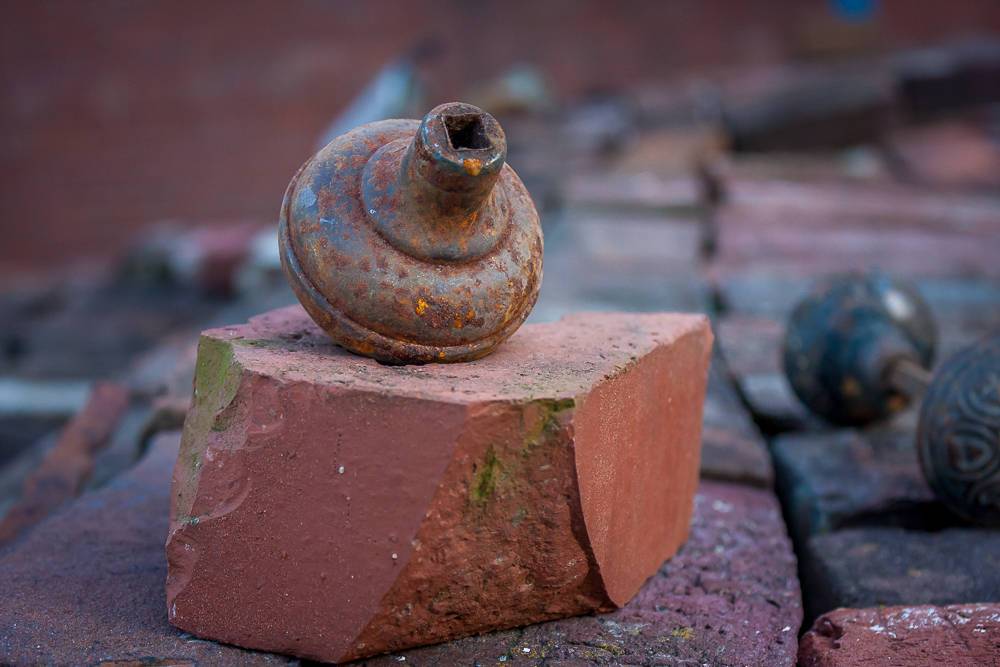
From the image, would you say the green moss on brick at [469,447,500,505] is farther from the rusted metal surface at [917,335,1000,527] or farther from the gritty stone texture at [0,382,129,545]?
the gritty stone texture at [0,382,129,545]

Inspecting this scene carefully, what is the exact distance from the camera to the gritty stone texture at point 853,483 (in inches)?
97.3

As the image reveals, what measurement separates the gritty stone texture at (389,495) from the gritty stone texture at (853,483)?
0.85 metres

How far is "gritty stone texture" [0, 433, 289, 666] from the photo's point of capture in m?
1.64

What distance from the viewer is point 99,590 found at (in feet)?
6.01

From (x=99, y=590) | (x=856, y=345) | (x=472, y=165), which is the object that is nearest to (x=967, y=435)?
(x=856, y=345)

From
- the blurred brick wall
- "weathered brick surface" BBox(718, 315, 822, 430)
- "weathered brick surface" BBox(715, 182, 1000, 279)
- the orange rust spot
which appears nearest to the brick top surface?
the orange rust spot

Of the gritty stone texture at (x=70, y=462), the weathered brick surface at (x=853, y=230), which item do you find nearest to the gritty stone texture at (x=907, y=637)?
the gritty stone texture at (x=70, y=462)

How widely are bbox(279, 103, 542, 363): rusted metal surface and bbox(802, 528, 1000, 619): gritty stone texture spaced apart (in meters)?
0.91

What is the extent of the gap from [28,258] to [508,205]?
9856mm

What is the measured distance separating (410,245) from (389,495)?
0.42 metres

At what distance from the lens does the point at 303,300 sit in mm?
1789

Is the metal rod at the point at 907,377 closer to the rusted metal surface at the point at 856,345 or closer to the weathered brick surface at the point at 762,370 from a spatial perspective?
the rusted metal surface at the point at 856,345

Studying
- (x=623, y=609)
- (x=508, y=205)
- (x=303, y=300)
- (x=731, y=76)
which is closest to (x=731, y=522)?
(x=623, y=609)

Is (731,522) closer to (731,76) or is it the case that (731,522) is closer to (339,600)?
(339,600)
